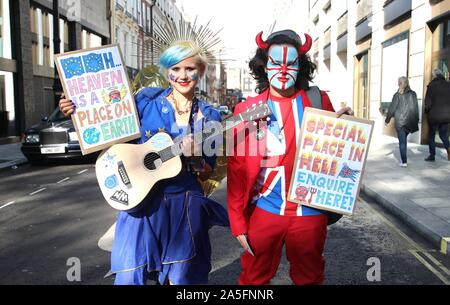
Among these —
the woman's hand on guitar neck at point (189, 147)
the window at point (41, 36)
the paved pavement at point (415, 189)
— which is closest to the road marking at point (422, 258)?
the paved pavement at point (415, 189)

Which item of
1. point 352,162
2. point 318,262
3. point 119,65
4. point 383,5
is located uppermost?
point 383,5

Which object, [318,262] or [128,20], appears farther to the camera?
[128,20]

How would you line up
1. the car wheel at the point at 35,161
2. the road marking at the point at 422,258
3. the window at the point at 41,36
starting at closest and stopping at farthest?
the road marking at the point at 422,258, the car wheel at the point at 35,161, the window at the point at 41,36

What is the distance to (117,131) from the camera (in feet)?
8.32

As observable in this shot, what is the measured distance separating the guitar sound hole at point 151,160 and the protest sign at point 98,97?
15 cm

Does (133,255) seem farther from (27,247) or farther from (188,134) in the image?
(27,247)

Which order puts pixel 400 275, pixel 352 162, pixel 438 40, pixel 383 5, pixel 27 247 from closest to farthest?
pixel 352 162
pixel 400 275
pixel 27 247
pixel 438 40
pixel 383 5

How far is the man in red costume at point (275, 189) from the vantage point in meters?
2.45

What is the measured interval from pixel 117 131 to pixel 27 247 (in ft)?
9.32

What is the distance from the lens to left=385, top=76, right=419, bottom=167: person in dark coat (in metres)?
9.24

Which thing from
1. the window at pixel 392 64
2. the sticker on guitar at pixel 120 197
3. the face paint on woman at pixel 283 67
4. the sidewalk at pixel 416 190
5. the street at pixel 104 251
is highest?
the window at pixel 392 64

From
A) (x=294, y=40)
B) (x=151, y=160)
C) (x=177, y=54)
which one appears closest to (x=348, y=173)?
(x=294, y=40)

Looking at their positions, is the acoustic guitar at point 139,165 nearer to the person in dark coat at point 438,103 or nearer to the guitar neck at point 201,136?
the guitar neck at point 201,136
